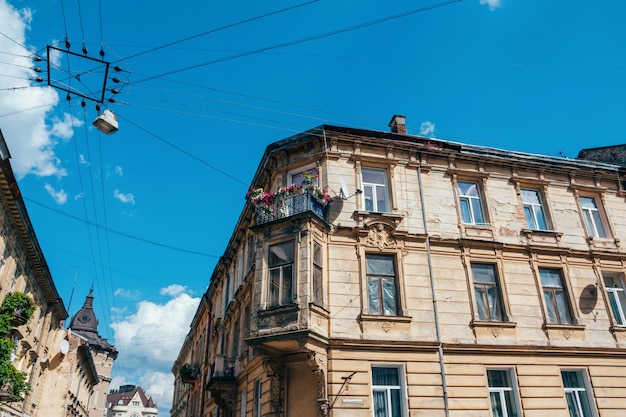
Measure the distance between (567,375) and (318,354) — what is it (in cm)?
909

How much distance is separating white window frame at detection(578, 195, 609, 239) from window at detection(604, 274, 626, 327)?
1.89m

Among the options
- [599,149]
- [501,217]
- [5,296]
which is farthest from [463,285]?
[5,296]

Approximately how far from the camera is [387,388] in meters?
13.7

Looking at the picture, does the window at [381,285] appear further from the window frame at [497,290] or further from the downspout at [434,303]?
the window frame at [497,290]

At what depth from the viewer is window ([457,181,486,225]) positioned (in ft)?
57.5

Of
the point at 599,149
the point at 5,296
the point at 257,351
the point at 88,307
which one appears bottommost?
the point at 257,351

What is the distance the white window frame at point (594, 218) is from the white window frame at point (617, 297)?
1.82 m

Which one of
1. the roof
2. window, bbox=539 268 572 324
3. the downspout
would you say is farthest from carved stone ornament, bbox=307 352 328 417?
the roof

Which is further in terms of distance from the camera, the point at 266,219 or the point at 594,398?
the point at 266,219

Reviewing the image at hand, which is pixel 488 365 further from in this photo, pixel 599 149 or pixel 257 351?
pixel 599 149

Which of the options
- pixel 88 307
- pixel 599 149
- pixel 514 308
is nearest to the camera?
pixel 514 308

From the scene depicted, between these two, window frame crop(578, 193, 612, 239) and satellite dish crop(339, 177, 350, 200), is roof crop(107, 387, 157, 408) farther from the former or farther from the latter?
window frame crop(578, 193, 612, 239)

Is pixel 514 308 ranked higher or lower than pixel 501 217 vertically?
lower

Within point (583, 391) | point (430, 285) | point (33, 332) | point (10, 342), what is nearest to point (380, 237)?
point (430, 285)
